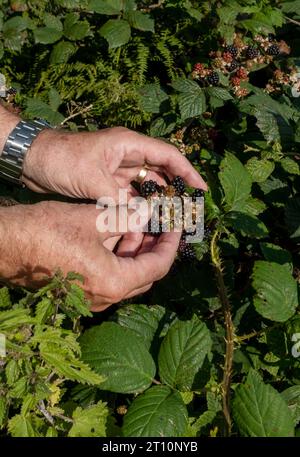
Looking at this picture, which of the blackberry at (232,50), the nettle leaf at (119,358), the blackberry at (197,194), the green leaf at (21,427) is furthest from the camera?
the blackberry at (232,50)

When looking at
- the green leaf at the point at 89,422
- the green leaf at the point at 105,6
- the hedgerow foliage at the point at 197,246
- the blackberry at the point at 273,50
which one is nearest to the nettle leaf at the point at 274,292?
the hedgerow foliage at the point at 197,246

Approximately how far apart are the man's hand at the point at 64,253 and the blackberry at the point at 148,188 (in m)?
0.26

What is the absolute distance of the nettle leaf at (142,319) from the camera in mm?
1737

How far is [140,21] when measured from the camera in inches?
101

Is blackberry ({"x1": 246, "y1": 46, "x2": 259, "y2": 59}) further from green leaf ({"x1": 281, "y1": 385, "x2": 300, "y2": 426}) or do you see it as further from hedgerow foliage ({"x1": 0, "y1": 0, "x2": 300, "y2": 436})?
green leaf ({"x1": 281, "y1": 385, "x2": 300, "y2": 426})

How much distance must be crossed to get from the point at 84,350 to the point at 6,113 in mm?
1178

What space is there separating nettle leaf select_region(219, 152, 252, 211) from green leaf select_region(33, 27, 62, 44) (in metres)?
1.30

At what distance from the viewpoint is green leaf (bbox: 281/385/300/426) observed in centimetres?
157

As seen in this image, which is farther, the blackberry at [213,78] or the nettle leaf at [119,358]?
the blackberry at [213,78]

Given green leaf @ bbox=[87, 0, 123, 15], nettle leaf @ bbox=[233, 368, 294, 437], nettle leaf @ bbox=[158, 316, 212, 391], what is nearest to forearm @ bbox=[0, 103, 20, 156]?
green leaf @ bbox=[87, 0, 123, 15]

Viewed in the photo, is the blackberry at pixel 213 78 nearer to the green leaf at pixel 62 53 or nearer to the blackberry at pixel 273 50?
the blackberry at pixel 273 50

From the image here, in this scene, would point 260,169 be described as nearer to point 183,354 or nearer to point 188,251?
point 188,251

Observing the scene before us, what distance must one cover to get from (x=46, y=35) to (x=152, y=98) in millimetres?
699
